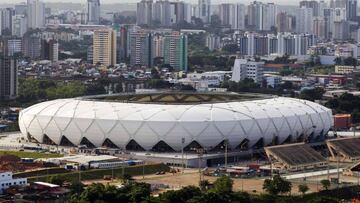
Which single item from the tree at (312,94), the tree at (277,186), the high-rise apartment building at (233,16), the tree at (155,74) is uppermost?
the high-rise apartment building at (233,16)

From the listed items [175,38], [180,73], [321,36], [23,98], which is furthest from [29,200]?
[321,36]

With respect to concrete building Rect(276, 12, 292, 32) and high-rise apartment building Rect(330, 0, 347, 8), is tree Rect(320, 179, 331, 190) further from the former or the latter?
high-rise apartment building Rect(330, 0, 347, 8)

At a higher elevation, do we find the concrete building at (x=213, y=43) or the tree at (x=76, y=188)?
the concrete building at (x=213, y=43)

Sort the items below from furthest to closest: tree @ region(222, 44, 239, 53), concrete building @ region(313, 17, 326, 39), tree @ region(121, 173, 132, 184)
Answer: concrete building @ region(313, 17, 326, 39) → tree @ region(222, 44, 239, 53) → tree @ region(121, 173, 132, 184)

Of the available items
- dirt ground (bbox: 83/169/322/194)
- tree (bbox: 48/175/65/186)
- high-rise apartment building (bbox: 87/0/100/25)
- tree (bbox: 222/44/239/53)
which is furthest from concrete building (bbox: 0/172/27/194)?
high-rise apartment building (bbox: 87/0/100/25)

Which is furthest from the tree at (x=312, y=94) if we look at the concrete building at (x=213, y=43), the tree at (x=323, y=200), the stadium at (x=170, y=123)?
the concrete building at (x=213, y=43)

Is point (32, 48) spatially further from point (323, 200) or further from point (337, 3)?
point (337, 3)

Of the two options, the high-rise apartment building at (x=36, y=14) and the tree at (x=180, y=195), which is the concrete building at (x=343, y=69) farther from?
the high-rise apartment building at (x=36, y=14)

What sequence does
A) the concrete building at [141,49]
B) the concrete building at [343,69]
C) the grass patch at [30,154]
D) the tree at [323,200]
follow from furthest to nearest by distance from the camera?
the concrete building at [141,49], the concrete building at [343,69], the grass patch at [30,154], the tree at [323,200]
